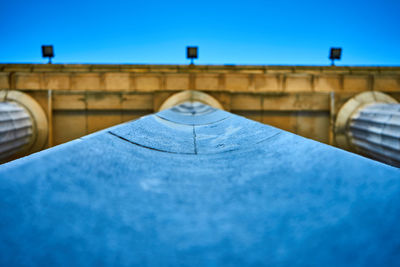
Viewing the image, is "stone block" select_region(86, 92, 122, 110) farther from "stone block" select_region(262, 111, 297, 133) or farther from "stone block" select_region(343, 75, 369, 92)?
"stone block" select_region(343, 75, 369, 92)

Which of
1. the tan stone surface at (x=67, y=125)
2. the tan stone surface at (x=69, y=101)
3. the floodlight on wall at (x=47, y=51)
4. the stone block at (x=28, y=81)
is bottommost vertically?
the tan stone surface at (x=67, y=125)

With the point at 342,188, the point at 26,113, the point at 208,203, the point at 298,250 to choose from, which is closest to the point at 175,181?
the point at 208,203

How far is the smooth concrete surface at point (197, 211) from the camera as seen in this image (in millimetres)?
789

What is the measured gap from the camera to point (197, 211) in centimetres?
105

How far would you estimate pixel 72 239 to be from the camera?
32.5 inches

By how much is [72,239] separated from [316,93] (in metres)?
9.93

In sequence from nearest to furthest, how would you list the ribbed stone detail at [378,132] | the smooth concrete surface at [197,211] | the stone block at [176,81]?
the smooth concrete surface at [197,211] < the ribbed stone detail at [378,132] < the stone block at [176,81]

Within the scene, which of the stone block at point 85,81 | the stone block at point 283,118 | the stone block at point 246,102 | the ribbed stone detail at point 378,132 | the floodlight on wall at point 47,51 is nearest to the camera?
the ribbed stone detail at point 378,132

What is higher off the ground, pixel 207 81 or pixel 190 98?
pixel 207 81

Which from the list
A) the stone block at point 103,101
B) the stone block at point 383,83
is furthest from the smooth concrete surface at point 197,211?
the stone block at point 383,83

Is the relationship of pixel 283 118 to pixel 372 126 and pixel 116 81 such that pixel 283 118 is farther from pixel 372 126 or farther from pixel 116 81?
pixel 116 81

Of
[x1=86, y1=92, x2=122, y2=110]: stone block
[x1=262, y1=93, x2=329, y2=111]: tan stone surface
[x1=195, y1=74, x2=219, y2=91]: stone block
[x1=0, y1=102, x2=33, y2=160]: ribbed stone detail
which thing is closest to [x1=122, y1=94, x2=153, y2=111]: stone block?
[x1=86, y1=92, x2=122, y2=110]: stone block

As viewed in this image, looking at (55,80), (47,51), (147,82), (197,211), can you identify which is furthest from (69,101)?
(197,211)

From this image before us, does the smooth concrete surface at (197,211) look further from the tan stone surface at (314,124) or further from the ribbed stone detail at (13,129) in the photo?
the tan stone surface at (314,124)
